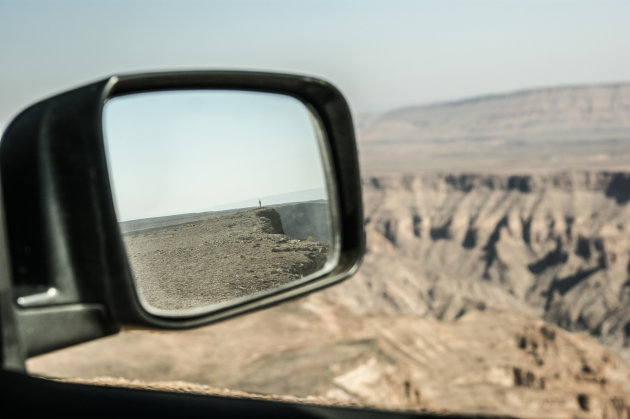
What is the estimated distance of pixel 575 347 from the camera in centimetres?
2238

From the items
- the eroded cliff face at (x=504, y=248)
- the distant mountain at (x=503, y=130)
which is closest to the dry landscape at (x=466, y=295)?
the eroded cliff face at (x=504, y=248)

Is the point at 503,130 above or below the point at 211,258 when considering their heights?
below

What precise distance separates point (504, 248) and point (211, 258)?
246 feet

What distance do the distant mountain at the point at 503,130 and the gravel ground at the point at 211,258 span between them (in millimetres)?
100726

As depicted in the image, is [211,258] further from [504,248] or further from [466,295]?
[504,248]

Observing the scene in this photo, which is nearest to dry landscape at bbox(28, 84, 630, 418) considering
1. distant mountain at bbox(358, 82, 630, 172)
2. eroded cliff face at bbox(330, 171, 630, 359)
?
eroded cliff face at bbox(330, 171, 630, 359)

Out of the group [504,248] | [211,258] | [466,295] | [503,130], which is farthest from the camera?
[503,130]

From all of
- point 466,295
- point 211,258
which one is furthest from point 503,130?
point 211,258

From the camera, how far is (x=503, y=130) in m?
142

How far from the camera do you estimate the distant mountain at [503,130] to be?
10994 cm

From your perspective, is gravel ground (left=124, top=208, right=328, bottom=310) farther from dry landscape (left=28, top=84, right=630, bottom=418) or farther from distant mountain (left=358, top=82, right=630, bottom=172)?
distant mountain (left=358, top=82, right=630, bottom=172)

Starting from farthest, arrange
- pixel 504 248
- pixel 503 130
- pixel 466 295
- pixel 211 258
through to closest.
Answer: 1. pixel 503 130
2. pixel 504 248
3. pixel 466 295
4. pixel 211 258

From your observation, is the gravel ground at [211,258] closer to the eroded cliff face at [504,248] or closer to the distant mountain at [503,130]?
the eroded cliff face at [504,248]

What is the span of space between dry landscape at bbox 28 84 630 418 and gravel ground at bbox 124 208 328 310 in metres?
0.24
